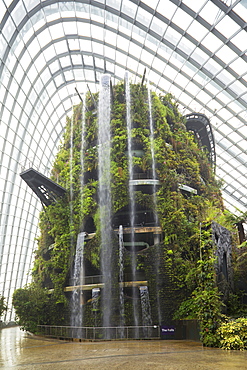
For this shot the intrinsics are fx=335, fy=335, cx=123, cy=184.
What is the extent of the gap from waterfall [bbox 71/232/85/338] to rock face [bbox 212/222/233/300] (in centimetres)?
962

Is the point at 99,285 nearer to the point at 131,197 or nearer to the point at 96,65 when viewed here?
the point at 131,197

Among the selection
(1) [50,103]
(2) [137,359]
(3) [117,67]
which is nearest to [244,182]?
(3) [117,67]

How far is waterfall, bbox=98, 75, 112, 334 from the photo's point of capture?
20.3m

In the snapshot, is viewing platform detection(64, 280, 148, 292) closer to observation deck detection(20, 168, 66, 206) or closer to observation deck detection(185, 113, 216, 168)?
observation deck detection(20, 168, 66, 206)

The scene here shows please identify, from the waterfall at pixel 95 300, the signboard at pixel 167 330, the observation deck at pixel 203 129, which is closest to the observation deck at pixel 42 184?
the waterfall at pixel 95 300

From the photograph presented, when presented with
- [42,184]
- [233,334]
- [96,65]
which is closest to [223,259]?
[233,334]

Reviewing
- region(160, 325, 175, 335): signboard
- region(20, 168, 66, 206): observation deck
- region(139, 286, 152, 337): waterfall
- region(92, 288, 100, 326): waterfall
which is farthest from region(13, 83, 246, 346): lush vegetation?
region(160, 325, 175, 335): signboard

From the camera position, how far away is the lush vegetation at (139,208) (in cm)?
1997

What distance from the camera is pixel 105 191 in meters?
24.5

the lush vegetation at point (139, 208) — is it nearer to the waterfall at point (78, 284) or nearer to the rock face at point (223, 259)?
the waterfall at point (78, 284)

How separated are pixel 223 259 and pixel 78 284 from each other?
10.9 m

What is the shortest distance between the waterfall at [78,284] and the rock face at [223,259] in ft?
31.6

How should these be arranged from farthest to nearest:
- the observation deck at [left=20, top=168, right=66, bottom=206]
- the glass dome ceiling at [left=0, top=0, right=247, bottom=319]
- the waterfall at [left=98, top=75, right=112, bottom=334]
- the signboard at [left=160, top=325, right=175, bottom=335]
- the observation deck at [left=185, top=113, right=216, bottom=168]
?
the observation deck at [left=185, top=113, right=216, bottom=168] → the glass dome ceiling at [left=0, top=0, right=247, bottom=319] → the observation deck at [left=20, top=168, right=66, bottom=206] → the waterfall at [left=98, top=75, right=112, bottom=334] → the signboard at [left=160, top=325, right=175, bottom=335]

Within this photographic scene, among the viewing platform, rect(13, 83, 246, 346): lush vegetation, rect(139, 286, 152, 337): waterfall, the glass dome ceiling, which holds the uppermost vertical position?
the glass dome ceiling
